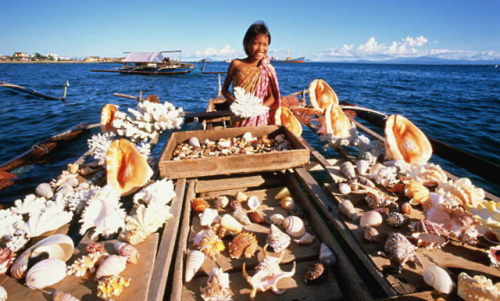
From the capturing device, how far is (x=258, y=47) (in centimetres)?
433

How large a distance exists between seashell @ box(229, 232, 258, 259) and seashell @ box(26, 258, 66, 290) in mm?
1258

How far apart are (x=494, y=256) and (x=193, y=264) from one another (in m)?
2.28

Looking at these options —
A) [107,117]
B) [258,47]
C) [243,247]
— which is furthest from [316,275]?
[107,117]

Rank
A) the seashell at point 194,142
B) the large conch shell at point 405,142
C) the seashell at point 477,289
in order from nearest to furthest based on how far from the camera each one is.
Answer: the seashell at point 477,289 → the large conch shell at point 405,142 → the seashell at point 194,142

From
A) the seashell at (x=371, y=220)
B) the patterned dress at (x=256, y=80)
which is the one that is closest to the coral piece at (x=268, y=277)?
the seashell at (x=371, y=220)

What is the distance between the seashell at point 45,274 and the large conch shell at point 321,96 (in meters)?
6.73

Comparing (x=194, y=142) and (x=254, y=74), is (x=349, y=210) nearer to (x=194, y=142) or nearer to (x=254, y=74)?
(x=194, y=142)

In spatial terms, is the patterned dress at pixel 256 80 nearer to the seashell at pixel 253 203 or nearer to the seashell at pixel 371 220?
the seashell at pixel 253 203

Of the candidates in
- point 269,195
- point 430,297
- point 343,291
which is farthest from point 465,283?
point 269,195

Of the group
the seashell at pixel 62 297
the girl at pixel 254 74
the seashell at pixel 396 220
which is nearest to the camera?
the seashell at pixel 62 297

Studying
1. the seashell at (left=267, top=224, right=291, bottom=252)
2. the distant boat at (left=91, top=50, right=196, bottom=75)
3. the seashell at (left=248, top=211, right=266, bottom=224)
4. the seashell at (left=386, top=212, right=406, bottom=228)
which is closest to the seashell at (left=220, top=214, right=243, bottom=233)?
the seashell at (left=248, top=211, right=266, bottom=224)

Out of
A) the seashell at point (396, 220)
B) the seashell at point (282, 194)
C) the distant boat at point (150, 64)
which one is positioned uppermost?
the distant boat at point (150, 64)

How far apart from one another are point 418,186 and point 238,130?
2700mm

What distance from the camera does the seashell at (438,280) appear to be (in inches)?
55.5
